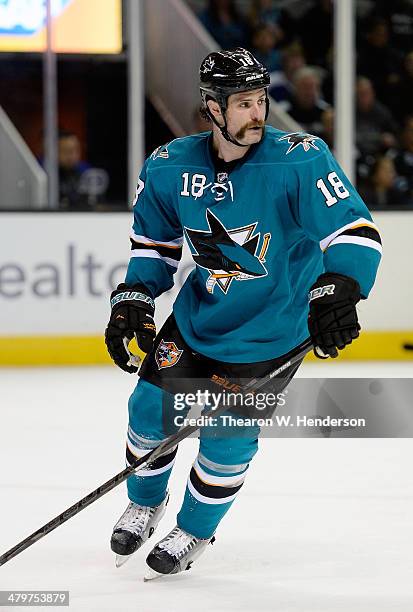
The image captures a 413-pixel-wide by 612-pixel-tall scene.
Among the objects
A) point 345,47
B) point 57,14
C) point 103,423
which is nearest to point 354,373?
point 103,423

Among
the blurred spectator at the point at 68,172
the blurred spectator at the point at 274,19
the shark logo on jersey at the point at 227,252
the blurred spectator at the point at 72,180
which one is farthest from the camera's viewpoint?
the blurred spectator at the point at 274,19

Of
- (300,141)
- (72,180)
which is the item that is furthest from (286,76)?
(300,141)

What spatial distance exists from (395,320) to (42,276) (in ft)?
5.55

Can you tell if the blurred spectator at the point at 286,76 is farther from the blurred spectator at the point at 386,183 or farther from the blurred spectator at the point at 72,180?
the blurred spectator at the point at 72,180

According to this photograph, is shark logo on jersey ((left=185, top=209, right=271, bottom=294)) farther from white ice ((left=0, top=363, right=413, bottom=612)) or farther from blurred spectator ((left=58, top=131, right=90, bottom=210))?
blurred spectator ((left=58, top=131, right=90, bottom=210))

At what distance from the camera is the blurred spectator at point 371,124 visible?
284 inches

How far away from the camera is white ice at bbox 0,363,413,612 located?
2.42 meters

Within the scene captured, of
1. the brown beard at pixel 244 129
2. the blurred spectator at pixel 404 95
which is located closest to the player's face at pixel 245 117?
the brown beard at pixel 244 129

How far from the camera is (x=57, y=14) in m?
6.19

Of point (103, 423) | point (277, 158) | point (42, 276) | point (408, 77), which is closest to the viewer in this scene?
point (277, 158)

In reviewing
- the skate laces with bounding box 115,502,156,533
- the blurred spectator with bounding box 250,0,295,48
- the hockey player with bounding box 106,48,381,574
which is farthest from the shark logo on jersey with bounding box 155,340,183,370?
the blurred spectator with bounding box 250,0,295,48

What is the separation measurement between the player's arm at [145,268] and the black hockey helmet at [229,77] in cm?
21

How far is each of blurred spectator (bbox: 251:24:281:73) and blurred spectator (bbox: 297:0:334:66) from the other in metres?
0.35

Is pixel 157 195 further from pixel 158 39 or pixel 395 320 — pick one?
pixel 158 39
